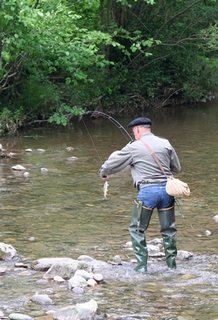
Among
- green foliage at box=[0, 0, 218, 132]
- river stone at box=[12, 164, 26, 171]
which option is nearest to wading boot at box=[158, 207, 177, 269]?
river stone at box=[12, 164, 26, 171]

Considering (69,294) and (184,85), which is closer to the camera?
(69,294)

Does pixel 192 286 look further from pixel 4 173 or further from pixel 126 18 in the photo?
pixel 126 18

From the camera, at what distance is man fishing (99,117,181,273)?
23.1 feet

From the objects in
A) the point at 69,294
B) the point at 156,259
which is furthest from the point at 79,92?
the point at 69,294

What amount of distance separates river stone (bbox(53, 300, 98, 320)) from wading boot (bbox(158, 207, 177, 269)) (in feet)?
5.94

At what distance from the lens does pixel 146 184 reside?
7.06 metres

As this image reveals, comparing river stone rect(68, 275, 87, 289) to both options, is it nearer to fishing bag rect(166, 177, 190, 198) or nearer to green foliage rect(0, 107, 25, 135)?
fishing bag rect(166, 177, 190, 198)

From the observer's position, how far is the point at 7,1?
15.6 m

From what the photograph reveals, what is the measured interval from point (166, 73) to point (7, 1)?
15039mm

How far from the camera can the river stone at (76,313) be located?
17.5ft

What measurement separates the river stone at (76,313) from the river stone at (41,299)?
44 centimetres

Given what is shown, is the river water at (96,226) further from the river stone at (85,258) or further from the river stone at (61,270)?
the river stone at (85,258)

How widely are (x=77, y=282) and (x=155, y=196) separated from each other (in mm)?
1240

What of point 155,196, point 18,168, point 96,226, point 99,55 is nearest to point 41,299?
point 155,196
